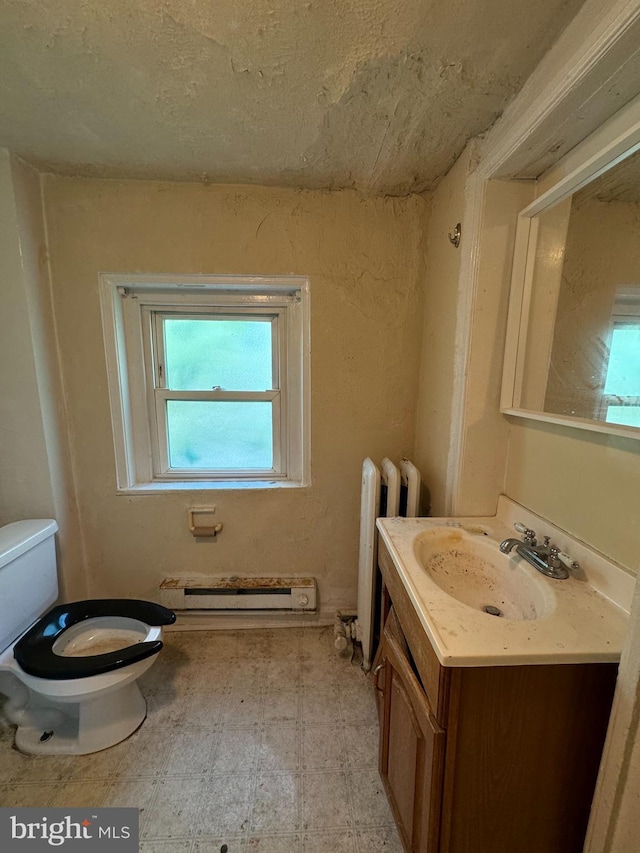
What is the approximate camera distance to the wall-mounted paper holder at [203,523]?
5.11ft

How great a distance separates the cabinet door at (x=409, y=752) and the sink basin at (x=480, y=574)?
0.69 feet

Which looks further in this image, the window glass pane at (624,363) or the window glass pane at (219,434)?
the window glass pane at (219,434)

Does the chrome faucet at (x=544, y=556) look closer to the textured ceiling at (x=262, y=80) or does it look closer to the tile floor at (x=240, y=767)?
the tile floor at (x=240, y=767)

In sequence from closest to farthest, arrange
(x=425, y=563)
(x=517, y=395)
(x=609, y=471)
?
(x=609, y=471) < (x=425, y=563) < (x=517, y=395)

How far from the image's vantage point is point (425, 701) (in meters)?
0.66

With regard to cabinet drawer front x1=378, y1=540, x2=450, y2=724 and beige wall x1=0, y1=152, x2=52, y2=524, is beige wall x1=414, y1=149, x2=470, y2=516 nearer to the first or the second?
cabinet drawer front x1=378, y1=540, x2=450, y2=724

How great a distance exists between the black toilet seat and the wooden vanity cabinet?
3.10 feet

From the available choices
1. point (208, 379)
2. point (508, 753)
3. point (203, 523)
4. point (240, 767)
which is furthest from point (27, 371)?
point (508, 753)

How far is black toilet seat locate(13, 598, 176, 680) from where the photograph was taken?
1.02m

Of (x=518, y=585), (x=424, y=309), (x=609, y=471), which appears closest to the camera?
(x=609, y=471)

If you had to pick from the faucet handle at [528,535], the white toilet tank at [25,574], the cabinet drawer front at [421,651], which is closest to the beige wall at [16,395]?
the white toilet tank at [25,574]

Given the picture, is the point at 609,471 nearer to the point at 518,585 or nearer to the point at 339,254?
the point at 518,585

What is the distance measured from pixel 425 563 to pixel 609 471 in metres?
0.54

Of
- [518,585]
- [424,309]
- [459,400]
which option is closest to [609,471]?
[518,585]
